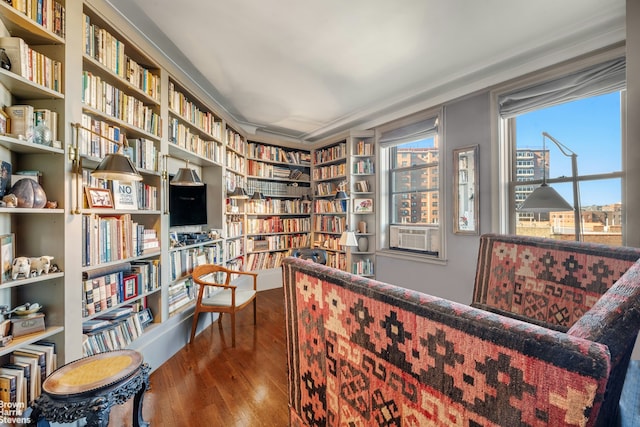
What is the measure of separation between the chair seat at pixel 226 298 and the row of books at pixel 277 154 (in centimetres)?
230

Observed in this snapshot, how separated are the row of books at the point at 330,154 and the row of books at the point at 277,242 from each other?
56.0 inches

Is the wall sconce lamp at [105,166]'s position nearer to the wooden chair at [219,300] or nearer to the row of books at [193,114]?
the row of books at [193,114]

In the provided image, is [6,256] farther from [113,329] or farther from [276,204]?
[276,204]

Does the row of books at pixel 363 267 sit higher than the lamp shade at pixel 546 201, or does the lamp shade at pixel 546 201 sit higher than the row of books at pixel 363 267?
the lamp shade at pixel 546 201

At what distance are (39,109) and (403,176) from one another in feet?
12.2

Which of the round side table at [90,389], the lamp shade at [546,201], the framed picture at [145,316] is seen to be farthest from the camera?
the framed picture at [145,316]

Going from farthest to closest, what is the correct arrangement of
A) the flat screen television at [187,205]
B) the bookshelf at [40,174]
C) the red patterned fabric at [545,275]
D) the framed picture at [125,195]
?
the flat screen television at [187,205] → the framed picture at [125,195] → the bookshelf at [40,174] → the red patterned fabric at [545,275]

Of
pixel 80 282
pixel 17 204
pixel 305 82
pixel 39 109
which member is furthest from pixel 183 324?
pixel 305 82

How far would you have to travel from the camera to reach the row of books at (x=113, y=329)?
5.72 feet

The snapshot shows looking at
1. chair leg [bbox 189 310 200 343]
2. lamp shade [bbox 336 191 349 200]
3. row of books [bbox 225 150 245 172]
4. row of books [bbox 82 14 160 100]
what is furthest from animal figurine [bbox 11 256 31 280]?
lamp shade [bbox 336 191 349 200]

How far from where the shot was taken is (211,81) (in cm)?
297

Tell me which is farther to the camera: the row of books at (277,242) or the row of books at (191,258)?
the row of books at (277,242)

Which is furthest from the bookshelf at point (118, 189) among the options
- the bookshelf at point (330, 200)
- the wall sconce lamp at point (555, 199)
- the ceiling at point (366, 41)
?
the wall sconce lamp at point (555, 199)

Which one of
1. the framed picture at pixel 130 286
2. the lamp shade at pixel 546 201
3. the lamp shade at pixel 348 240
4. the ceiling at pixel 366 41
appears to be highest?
the ceiling at pixel 366 41
